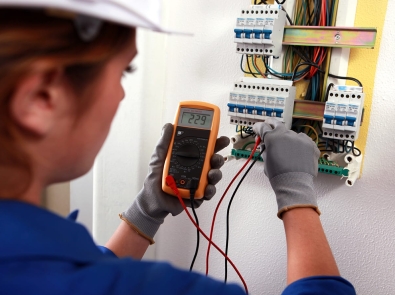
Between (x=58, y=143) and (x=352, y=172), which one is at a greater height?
(x=58, y=143)

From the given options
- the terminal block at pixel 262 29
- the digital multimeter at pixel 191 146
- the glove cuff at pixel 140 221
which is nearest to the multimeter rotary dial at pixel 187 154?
the digital multimeter at pixel 191 146

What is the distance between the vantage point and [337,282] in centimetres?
61

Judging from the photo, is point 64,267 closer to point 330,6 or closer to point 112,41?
point 112,41

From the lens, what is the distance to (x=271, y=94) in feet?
2.91

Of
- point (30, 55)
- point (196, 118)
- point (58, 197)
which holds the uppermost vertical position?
point (30, 55)

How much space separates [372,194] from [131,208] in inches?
21.0

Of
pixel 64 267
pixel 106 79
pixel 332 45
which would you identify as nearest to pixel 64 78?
pixel 106 79

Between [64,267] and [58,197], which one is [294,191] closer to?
[64,267]

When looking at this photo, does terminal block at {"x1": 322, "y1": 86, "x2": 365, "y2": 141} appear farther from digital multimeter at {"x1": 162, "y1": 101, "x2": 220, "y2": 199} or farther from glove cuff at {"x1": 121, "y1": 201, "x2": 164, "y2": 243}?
glove cuff at {"x1": 121, "y1": 201, "x2": 164, "y2": 243}

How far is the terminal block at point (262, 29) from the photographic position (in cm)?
86

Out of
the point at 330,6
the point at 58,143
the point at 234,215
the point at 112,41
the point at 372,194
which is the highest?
the point at 330,6

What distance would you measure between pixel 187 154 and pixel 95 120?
0.42 m

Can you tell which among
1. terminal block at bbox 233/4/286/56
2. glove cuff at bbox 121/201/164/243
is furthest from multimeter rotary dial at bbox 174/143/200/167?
terminal block at bbox 233/4/286/56

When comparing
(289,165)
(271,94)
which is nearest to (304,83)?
(271,94)
